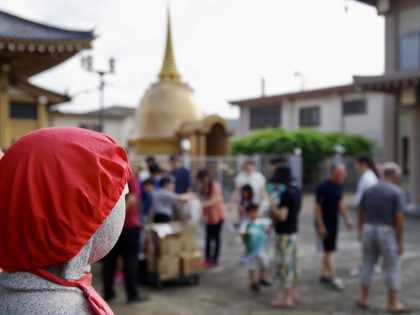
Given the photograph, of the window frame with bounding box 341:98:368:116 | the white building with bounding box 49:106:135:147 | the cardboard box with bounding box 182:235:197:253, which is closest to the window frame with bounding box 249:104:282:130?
the window frame with bounding box 341:98:368:116

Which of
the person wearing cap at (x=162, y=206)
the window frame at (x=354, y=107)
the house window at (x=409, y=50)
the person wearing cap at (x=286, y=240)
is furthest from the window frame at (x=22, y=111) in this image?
the window frame at (x=354, y=107)

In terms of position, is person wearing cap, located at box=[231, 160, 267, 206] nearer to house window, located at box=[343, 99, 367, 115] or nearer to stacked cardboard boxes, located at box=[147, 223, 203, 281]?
stacked cardboard boxes, located at box=[147, 223, 203, 281]

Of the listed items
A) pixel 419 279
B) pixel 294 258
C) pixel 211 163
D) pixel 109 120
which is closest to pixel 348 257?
pixel 419 279

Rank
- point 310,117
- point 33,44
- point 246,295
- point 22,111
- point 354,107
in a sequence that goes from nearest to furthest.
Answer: point 246,295 < point 33,44 < point 22,111 < point 354,107 < point 310,117

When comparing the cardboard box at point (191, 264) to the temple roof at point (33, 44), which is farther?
the temple roof at point (33, 44)

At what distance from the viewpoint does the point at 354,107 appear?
25891 mm

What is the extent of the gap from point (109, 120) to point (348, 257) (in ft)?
107

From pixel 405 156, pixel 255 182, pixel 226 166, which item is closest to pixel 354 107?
pixel 405 156

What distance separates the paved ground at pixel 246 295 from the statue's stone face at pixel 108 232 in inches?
156

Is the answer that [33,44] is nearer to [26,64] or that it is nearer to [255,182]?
[26,64]

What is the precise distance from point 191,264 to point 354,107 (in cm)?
2188

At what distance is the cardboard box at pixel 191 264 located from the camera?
604cm

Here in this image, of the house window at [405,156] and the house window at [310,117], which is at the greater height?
the house window at [310,117]

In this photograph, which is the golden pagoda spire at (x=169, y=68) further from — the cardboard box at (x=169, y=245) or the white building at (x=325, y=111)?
the cardboard box at (x=169, y=245)
